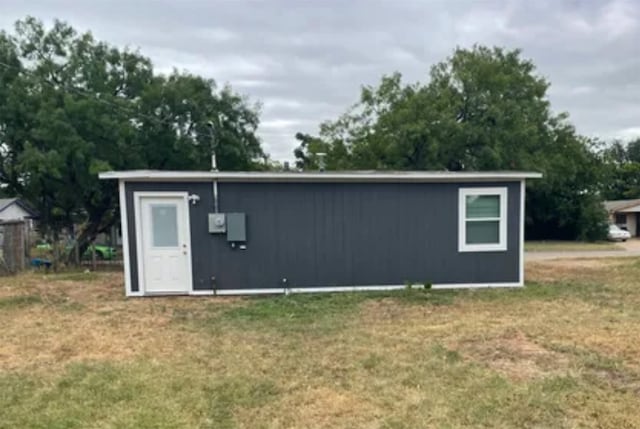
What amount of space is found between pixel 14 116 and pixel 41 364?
13.2 metres

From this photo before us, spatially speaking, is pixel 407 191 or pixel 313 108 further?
pixel 313 108

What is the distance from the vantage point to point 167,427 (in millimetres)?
3217

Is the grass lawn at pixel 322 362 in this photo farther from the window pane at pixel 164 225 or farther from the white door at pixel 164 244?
the window pane at pixel 164 225

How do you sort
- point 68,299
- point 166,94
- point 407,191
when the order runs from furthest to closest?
point 166,94 < point 407,191 < point 68,299

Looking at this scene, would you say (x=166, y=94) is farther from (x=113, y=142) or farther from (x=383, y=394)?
(x=383, y=394)

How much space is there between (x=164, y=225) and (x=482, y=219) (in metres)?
5.53

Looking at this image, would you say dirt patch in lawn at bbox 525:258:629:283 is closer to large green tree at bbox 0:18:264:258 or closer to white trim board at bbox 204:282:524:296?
white trim board at bbox 204:282:524:296

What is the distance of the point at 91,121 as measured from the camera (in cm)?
1470

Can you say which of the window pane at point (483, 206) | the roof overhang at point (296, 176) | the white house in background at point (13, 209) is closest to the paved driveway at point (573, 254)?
Answer: the window pane at point (483, 206)

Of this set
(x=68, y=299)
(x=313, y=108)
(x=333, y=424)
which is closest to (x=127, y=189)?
(x=68, y=299)

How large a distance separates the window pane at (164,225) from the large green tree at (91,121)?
23.2ft

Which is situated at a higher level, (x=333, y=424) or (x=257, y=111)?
(x=257, y=111)

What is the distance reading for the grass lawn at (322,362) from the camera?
3414 millimetres

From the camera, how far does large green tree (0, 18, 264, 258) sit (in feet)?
47.6
